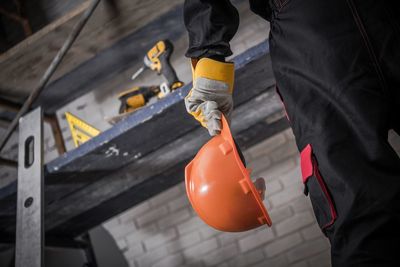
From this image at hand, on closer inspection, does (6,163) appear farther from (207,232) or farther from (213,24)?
(213,24)

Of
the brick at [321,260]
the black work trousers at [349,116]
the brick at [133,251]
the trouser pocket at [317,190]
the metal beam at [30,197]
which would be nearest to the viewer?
the black work trousers at [349,116]

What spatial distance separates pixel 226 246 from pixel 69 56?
1.94 meters

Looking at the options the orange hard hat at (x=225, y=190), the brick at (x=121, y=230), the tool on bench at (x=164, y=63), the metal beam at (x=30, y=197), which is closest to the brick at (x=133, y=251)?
the brick at (x=121, y=230)

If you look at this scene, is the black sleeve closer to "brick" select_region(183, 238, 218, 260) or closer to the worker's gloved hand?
the worker's gloved hand

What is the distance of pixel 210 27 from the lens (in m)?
1.35

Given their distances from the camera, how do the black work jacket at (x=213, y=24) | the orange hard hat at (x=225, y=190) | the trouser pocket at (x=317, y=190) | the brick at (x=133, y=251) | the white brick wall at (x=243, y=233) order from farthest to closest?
the brick at (x=133, y=251) → the white brick wall at (x=243, y=233) → the black work jacket at (x=213, y=24) → the orange hard hat at (x=225, y=190) → the trouser pocket at (x=317, y=190)

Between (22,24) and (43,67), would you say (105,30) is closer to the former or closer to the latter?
(43,67)

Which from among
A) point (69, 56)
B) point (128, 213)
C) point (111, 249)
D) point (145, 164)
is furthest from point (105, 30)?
point (111, 249)

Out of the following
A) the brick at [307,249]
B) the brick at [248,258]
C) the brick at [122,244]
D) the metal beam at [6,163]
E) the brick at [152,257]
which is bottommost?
the brick at [307,249]

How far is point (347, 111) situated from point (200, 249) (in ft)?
7.44

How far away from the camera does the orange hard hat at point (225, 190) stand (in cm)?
126

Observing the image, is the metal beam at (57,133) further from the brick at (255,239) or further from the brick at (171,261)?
the brick at (255,239)

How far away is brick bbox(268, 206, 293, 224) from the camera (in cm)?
274

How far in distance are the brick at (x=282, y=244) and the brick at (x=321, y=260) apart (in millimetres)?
157
